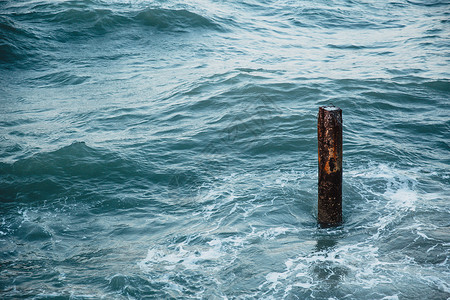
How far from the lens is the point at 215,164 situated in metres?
11.0

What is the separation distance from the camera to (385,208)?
8789mm

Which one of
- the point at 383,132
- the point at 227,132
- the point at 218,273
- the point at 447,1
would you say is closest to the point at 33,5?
the point at 227,132

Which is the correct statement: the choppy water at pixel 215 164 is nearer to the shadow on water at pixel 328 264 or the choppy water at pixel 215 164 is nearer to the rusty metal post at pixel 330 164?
the shadow on water at pixel 328 264

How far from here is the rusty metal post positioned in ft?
22.7

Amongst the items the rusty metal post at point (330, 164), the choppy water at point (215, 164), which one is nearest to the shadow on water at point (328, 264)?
the choppy water at point (215, 164)

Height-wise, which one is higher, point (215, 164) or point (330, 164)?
point (330, 164)

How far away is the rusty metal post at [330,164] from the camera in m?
6.93

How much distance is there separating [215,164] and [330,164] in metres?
4.30

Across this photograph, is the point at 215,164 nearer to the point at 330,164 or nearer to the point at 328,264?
the point at 330,164

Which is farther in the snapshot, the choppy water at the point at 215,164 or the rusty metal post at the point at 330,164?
the choppy water at the point at 215,164

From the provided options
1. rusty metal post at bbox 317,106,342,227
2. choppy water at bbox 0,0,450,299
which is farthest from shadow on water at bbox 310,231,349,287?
rusty metal post at bbox 317,106,342,227

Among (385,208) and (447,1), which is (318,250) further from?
(447,1)

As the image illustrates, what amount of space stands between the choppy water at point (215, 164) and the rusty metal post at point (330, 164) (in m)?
0.42

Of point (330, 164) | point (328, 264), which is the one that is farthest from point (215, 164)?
point (328, 264)
